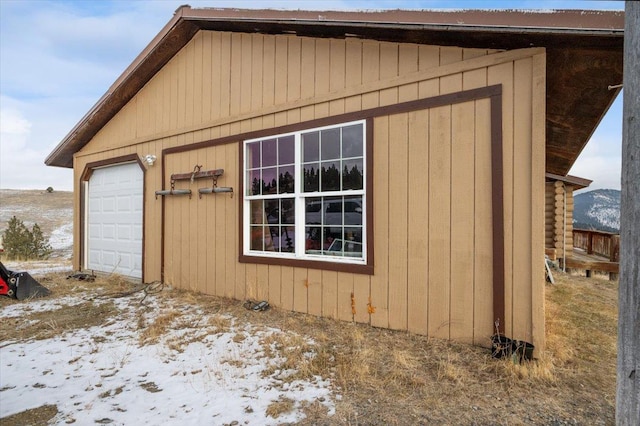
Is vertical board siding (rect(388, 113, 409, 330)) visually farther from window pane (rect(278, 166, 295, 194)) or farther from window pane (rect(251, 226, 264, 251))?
window pane (rect(251, 226, 264, 251))

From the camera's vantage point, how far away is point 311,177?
15.4 feet

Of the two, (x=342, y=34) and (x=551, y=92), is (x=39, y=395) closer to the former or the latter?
(x=342, y=34)

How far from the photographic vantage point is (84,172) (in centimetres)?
828

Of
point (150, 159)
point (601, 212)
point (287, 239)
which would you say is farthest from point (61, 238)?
point (601, 212)

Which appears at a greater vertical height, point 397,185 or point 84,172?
point 84,172

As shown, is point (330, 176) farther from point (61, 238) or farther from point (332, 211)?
point (61, 238)

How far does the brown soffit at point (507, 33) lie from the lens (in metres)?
2.96

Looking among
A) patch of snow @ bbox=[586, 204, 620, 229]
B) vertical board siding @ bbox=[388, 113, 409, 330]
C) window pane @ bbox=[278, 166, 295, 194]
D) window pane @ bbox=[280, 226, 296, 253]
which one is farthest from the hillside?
patch of snow @ bbox=[586, 204, 620, 229]

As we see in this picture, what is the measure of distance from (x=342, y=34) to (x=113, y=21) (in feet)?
27.2

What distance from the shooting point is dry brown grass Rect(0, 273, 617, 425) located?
2.31 metres

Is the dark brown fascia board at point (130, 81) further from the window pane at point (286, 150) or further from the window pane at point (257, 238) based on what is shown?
the window pane at point (257, 238)

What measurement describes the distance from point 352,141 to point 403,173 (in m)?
0.85

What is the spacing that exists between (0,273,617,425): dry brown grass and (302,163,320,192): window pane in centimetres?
177

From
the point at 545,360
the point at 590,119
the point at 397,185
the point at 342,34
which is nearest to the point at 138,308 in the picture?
the point at 397,185
